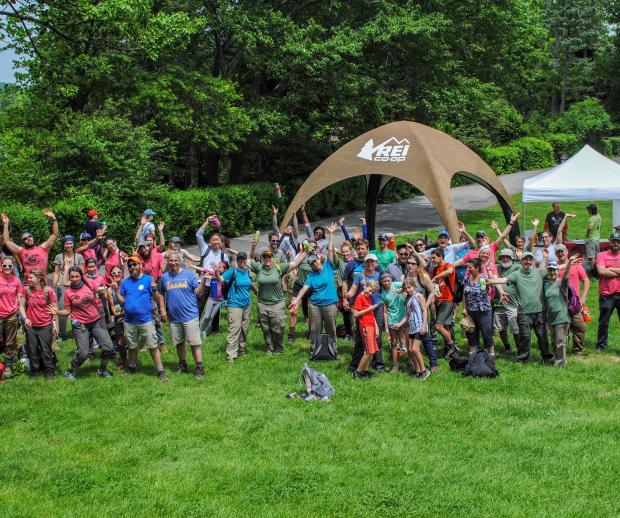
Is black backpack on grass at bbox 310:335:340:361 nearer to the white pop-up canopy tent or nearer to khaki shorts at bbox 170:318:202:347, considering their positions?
khaki shorts at bbox 170:318:202:347

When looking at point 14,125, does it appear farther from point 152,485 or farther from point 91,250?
point 152,485

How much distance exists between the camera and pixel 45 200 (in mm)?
18297

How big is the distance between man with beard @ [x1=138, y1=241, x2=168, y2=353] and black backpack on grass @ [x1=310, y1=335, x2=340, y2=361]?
2441mm

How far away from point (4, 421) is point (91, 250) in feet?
14.8

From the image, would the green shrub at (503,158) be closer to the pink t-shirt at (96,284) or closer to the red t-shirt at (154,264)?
the red t-shirt at (154,264)

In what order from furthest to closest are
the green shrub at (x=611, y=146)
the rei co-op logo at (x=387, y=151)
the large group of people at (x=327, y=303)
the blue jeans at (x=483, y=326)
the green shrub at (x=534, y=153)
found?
the green shrub at (x=611, y=146) < the green shrub at (x=534, y=153) < the rei co-op logo at (x=387, y=151) < the blue jeans at (x=483, y=326) < the large group of people at (x=327, y=303)

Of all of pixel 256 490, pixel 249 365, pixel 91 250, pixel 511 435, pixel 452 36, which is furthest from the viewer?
pixel 452 36

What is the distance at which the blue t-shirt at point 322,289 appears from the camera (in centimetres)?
1119

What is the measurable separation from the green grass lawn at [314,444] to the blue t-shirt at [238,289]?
100 cm

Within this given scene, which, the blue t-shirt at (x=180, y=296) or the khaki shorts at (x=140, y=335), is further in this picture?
the blue t-shirt at (x=180, y=296)

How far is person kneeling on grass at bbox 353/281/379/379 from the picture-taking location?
1020 cm

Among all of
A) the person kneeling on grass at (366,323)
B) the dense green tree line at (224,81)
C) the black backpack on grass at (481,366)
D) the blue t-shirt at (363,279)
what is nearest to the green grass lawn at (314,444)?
the black backpack on grass at (481,366)

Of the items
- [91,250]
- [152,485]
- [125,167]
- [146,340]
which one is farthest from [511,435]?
[125,167]

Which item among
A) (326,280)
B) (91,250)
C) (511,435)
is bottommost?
(511,435)
